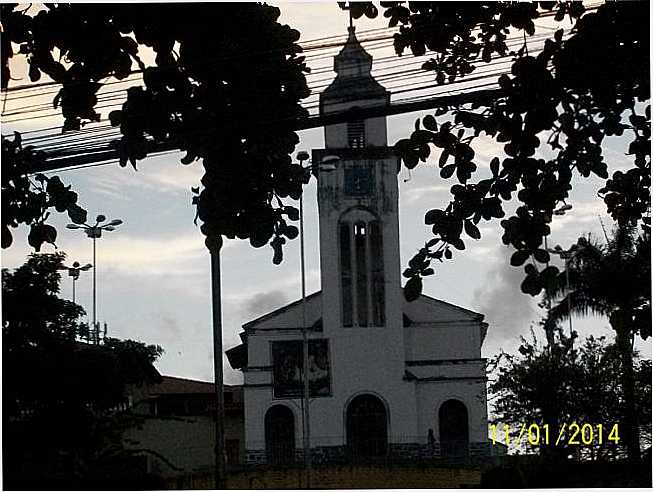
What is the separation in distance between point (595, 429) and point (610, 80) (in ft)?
2.80

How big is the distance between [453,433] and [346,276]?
0.45 metres

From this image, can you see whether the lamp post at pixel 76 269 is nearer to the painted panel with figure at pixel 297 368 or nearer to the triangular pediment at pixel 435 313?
the painted panel with figure at pixel 297 368

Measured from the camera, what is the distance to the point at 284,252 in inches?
92.9

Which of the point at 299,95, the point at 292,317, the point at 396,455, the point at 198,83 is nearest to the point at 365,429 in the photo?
the point at 396,455

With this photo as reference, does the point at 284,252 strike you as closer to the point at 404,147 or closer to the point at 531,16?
the point at 404,147

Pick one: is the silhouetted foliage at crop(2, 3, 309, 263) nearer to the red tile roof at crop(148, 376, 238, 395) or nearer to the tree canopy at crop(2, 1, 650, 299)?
the tree canopy at crop(2, 1, 650, 299)

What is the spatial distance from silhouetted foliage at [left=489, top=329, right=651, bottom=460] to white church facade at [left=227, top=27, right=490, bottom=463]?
0.21 feet

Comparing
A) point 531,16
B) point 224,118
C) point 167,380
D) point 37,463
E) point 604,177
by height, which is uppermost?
point 531,16

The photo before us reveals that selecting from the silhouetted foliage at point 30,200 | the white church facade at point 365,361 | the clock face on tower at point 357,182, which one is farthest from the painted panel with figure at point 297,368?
the silhouetted foliage at point 30,200

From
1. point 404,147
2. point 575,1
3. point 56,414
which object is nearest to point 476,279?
point 404,147

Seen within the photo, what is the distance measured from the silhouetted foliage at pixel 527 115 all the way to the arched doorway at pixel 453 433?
379 millimetres

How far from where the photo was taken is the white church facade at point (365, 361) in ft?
7.38

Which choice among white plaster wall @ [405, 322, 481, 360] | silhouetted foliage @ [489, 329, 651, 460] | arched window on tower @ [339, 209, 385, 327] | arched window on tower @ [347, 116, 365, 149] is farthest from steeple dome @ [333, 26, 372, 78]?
silhouetted foliage @ [489, 329, 651, 460]

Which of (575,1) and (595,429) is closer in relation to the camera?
(595,429)
